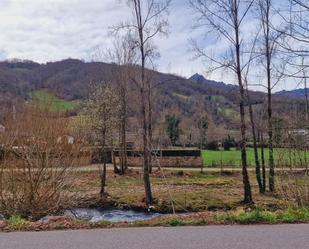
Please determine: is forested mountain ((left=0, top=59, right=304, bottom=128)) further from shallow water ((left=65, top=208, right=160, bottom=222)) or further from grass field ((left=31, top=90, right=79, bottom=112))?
grass field ((left=31, top=90, right=79, bottom=112))

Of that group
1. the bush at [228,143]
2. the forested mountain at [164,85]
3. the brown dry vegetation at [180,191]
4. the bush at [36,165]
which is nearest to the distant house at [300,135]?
the brown dry vegetation at [180,191]

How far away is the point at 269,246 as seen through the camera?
7344 mm

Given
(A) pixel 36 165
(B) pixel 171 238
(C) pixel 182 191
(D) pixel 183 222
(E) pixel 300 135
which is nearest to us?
(B) pixel 171 238

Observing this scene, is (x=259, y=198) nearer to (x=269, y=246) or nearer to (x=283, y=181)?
(x=283, y=181)

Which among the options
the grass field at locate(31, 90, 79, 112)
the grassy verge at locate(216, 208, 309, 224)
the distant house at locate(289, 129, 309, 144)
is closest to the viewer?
the grassy verge at locate(216, 208, 309, 224)

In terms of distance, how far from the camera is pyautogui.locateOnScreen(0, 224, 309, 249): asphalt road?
750cm

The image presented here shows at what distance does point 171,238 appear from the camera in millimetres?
8094

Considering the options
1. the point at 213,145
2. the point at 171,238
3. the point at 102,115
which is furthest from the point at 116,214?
the point at 213,145

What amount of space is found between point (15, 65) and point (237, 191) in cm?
5238

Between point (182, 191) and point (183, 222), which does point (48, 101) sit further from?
point (182, 191)

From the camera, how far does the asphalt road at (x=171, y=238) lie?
24.6ft

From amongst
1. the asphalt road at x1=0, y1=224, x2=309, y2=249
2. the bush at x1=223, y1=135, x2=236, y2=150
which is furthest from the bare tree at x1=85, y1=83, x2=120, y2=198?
the bush at x1=223, y1=135, x2=236, y2=150

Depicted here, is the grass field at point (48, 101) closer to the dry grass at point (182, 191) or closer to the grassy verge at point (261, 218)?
the dry grass at point (182, 191)

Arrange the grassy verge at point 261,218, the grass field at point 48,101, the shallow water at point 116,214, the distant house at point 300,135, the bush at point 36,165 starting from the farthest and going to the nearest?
the shallow water at point 116,214 < the grass field at point 48,101 < the bush at point 36,165 < the distant house at point 300,135 < the grassy verge at point 261,218
